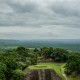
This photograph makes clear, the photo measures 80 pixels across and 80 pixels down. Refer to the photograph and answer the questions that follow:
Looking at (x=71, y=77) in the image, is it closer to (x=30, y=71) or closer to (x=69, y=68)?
(x=69, y=68)

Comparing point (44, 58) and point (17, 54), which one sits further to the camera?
point (44, 58)

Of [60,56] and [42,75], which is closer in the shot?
[42,75]

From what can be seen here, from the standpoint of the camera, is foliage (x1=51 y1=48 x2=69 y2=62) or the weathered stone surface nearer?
the weathered stone surface

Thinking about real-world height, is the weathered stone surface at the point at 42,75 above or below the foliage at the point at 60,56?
below

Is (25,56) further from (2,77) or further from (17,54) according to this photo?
(2,77)

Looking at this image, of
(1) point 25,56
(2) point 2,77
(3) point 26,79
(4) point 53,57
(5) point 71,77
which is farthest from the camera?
(4) point 53,57

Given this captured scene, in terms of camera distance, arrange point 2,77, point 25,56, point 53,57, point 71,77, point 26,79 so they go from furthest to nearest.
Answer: point 53,57 < point 25,56 < point 71,77 < point 26,79 < point 2,77

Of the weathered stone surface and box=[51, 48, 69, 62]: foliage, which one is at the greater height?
box=[51, 48, 69, 62]: foliage

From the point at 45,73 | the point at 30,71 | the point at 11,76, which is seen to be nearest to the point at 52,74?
the point at 45,73

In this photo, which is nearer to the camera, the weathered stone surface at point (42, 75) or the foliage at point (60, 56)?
the weathered stone surface at point (42, 75)

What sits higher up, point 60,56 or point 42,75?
point 60,56
